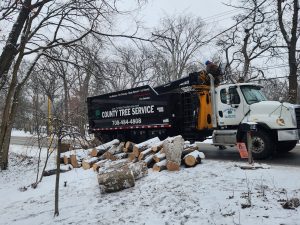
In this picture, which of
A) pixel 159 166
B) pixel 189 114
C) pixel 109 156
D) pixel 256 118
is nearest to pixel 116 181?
pixel 159 166

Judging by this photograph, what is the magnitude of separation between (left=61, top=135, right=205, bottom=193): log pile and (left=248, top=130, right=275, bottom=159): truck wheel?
6.13ft

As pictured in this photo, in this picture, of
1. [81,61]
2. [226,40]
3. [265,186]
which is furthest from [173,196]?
[226,40]

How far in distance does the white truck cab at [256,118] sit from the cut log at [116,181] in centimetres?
453

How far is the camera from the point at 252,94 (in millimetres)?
13859

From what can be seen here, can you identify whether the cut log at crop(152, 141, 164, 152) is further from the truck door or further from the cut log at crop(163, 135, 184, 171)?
the truck door

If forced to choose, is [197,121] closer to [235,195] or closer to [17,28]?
[235,195]

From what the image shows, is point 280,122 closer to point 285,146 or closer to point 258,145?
point 258,145

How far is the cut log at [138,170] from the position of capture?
35.4 feet

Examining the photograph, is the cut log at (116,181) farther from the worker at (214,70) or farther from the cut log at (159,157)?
the worker at (214,70)

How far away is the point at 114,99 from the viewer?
17.4 metres

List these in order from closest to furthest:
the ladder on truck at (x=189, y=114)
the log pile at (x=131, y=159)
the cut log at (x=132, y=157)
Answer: the log pile at (x=131, y=159) → the cut log at (x=132, y=157) → the ladder on truck at (x=189, y=114)

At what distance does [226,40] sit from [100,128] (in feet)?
62.1

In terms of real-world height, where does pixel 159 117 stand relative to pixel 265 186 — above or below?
above

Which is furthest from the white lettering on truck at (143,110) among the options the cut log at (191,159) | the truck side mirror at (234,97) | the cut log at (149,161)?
the cut log at (191,159)
